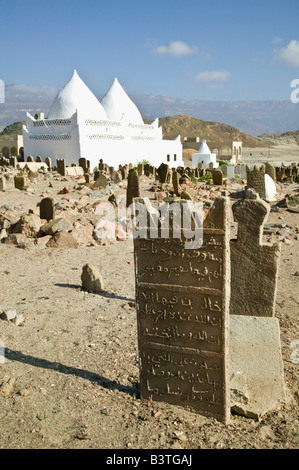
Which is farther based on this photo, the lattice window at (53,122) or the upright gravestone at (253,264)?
the lattice window at (53,122)

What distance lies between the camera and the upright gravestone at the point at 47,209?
916 centimetres

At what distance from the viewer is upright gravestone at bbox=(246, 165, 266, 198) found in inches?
462

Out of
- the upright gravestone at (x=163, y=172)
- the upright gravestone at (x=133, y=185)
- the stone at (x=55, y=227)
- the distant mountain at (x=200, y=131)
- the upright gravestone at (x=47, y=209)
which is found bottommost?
the stone at (x=55, y=227)

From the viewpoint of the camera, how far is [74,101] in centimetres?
2905

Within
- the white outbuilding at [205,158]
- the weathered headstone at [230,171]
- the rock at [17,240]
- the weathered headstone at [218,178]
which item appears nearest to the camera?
the rock at [17,240]

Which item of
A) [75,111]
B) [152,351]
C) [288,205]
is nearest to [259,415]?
[152,351]

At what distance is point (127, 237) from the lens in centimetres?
916

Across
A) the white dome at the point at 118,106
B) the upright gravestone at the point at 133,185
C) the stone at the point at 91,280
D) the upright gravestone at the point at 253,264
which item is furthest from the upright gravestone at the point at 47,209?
the white dome at the point at 118,106

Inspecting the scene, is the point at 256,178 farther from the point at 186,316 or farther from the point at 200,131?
the point at 200,131

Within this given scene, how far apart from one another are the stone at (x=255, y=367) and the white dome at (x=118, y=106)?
1159 inches

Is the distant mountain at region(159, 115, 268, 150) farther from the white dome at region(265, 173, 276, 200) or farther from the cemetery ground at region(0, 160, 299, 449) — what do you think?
the cemetery ground at region(0, 160, 299, 449)

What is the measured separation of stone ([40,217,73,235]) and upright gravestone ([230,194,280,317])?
4.78 meters

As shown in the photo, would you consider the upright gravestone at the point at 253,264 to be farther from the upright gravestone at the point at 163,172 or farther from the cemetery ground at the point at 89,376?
the upright gravestone at the point at 163,172

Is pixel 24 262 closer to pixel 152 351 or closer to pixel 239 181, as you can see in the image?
pixel 152 351
